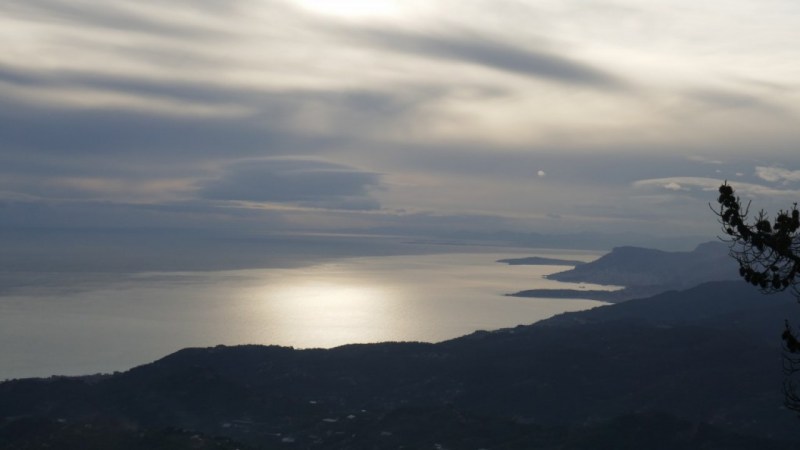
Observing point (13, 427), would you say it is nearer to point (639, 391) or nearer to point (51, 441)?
point (51, 441)

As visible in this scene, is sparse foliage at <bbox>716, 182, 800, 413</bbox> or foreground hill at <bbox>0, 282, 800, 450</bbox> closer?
sparse foliage at <bbox>716, 182, 800, 413</bbox>

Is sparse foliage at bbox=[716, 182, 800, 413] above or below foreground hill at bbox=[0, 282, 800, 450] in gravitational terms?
above

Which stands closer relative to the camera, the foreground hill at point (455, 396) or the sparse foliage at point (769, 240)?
the sparse foliage at point (769, 240)

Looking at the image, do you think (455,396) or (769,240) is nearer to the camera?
(769,240)

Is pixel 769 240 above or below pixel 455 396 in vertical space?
above

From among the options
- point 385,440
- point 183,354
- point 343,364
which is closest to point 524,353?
point 343,364

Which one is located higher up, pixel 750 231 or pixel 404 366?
pixel 750 231

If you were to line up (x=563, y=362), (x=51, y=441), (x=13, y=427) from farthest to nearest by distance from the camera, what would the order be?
(x=563, y=362) < (x=13, y=427) < (x=51, y=441)

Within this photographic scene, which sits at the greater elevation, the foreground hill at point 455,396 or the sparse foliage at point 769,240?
the sparse foliage at point 769,240
